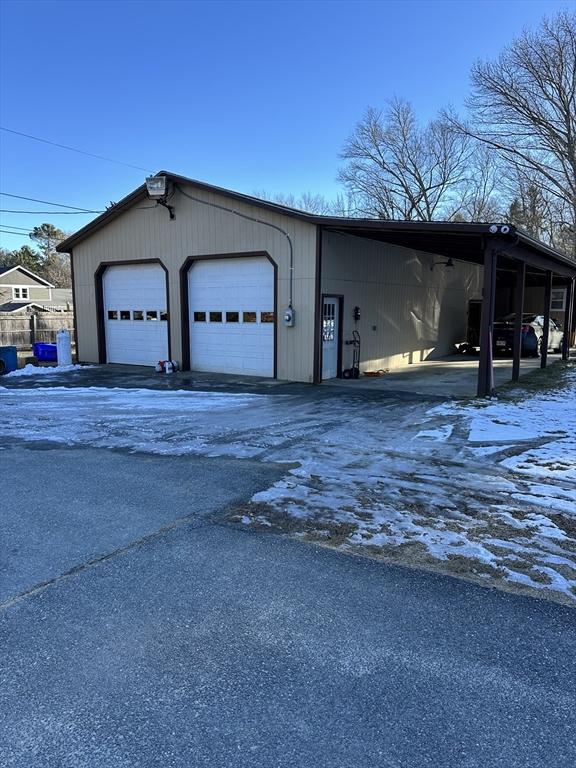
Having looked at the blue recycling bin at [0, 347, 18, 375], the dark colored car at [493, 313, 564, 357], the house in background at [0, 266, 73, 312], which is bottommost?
the blue recycling bin at [0, 347, 18, 375]

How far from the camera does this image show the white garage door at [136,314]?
15953 mm

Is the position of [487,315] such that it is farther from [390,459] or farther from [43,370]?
[43,370]

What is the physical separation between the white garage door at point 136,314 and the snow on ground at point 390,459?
4524mm

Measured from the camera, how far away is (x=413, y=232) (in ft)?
37.0

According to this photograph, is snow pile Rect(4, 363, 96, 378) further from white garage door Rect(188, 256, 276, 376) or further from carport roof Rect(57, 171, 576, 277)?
carport roof Rect(57, 171, 576, 277)

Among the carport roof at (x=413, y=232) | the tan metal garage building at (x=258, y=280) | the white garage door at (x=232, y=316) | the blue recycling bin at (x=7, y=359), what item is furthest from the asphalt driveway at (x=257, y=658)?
the blue recycling bin at (x=7, y=359)

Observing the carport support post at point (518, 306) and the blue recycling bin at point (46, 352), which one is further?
the blue recycling bin at point (46, 352)

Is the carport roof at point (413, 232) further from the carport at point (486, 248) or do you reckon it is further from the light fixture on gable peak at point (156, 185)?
the light fixture on gable peak at point (156, 185)

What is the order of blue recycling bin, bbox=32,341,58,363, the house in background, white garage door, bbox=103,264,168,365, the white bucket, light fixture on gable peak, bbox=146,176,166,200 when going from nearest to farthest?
light fixture on gable peak, bbox=146,176,166,200 < white garage door, bbox=103,264,168,365 < the white bucket < blue recycling bin, bbox=32,341,58,363 < the house in background

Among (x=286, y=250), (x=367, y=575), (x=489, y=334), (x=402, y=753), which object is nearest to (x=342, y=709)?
(x=402, y=753)

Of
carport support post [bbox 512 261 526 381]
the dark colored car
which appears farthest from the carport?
the dark colored car

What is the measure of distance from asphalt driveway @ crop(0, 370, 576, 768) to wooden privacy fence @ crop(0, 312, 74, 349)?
66.1 ft

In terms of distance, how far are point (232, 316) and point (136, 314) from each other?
12.1 feet

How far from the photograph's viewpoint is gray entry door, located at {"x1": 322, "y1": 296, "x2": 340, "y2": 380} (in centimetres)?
1296
